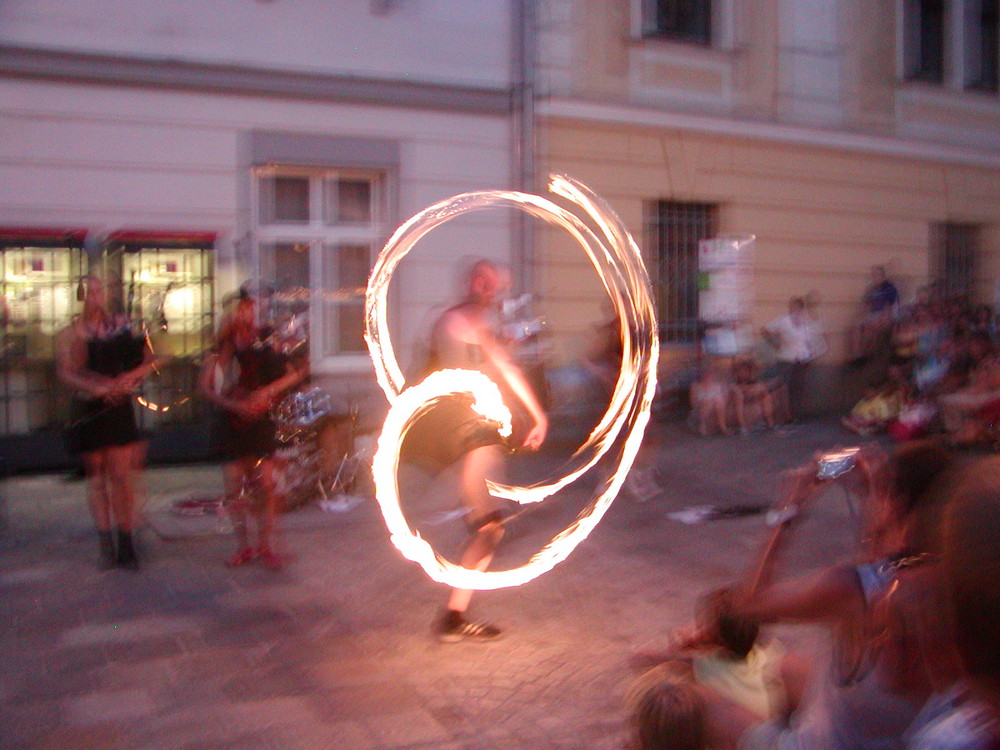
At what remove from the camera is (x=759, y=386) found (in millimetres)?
12031

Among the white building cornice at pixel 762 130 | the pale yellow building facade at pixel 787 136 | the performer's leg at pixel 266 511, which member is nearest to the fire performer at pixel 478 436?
the performer's leg at pixel 266 511

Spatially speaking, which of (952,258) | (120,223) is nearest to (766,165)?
(952,258)

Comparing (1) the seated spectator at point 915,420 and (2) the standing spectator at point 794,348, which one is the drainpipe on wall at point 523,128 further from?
(1) the seated spectator at point 915,420

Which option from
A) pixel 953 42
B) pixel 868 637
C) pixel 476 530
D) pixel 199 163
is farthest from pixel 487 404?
pixel 953 42

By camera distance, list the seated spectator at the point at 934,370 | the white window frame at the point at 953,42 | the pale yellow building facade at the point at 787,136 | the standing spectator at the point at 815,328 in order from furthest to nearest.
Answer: the white window frame at the point at 953,42 → the standing spectator at the point at 815,328 → the pale yellow building facade at the point at 787,136 → the seated spectator at the point at 934,370

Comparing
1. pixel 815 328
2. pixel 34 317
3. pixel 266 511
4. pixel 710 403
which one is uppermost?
pixel 34 317

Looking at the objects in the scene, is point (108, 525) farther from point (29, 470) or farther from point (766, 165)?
point (766, 165)

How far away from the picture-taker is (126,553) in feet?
20.8

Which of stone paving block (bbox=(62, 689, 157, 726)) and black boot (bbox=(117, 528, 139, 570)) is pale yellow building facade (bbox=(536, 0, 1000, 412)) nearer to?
black boot (bbox=(117, 528, 139, 570))

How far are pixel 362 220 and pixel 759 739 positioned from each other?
883 centimetres

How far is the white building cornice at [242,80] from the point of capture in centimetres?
923

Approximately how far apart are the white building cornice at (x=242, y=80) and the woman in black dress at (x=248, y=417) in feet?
13.5

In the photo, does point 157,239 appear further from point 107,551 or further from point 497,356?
point 497,356

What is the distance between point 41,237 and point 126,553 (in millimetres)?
3862
